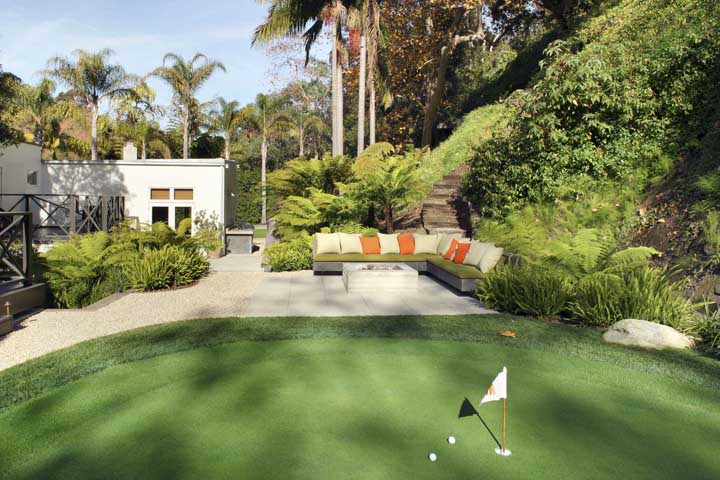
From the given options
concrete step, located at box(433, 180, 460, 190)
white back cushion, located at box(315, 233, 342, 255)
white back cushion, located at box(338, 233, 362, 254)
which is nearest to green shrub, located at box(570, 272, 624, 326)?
white back cushion, located at box(338, 233, 362, 254)

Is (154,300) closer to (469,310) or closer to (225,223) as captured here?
(469,310)

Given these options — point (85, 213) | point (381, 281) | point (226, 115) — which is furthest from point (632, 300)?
point (226, 115)

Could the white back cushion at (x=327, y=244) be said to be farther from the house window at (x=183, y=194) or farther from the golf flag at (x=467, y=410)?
the golf flag at (x=467, y=410)

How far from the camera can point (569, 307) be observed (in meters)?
7.21

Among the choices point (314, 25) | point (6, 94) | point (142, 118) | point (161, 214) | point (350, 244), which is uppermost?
point (314, 25)

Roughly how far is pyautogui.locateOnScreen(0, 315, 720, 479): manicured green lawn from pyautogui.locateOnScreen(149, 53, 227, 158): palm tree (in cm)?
2539

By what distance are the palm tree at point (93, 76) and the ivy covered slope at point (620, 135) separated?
73.5 feet

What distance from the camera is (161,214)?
15.6m

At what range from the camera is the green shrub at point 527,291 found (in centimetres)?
726

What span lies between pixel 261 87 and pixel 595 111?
28572mm

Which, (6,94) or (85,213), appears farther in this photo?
(6,94)

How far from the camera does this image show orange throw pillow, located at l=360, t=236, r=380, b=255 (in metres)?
12.0

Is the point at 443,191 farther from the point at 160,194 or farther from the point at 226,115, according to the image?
the point at 226,115

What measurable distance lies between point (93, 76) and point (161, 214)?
48.9 ft
